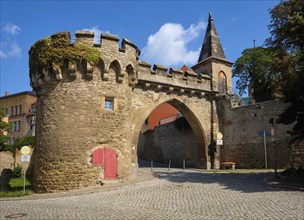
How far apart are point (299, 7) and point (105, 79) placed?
848 centimetres

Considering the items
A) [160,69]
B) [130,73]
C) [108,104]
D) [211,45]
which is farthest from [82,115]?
[211,45]

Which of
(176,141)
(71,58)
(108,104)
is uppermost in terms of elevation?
(71,58)

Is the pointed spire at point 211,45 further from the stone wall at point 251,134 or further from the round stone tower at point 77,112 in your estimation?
the round stone tower at point 77,112

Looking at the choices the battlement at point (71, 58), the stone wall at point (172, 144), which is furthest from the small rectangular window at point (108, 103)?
the stone wall at point (172, 144)

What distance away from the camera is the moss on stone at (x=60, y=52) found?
41.3ft

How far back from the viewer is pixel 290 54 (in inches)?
437

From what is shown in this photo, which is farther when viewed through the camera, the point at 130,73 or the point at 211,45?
the point at 211,45

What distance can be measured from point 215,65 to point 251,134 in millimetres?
5904

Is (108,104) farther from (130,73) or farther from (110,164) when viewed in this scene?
(110,164)

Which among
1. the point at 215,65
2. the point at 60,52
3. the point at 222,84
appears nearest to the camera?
the point at 60,52

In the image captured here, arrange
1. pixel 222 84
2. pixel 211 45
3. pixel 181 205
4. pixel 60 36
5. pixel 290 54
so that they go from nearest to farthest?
pixel 181 205 → pixel 290 54 → pixel 60 36 → pixel 222 84 → pixel 211 45

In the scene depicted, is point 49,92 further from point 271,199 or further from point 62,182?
point 271,199

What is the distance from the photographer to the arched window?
21.7m

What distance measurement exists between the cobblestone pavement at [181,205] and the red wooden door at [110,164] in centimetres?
190
